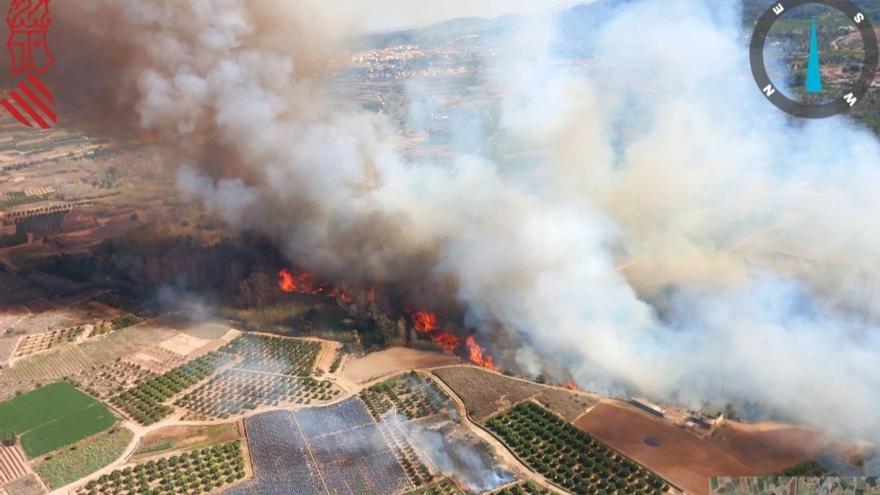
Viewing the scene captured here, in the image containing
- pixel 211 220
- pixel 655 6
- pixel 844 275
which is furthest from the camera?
pixel 211 220

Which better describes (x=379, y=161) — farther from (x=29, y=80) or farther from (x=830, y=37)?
(x=830, y=37)

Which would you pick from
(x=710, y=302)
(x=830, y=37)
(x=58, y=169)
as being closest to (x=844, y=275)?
(x=710, y=302)

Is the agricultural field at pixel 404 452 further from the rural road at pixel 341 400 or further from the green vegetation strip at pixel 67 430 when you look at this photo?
the green vegetation strip at pixel 67 430

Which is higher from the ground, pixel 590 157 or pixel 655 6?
pixel 655 6

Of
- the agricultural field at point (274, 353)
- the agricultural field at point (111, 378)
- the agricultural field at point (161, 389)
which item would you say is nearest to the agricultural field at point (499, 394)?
the agricultural field at point (274, 353)

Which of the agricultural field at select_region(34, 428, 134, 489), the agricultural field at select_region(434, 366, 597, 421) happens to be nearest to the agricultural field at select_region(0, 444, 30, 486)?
the agricultural field at select_region(34, 428, 134, 489)
